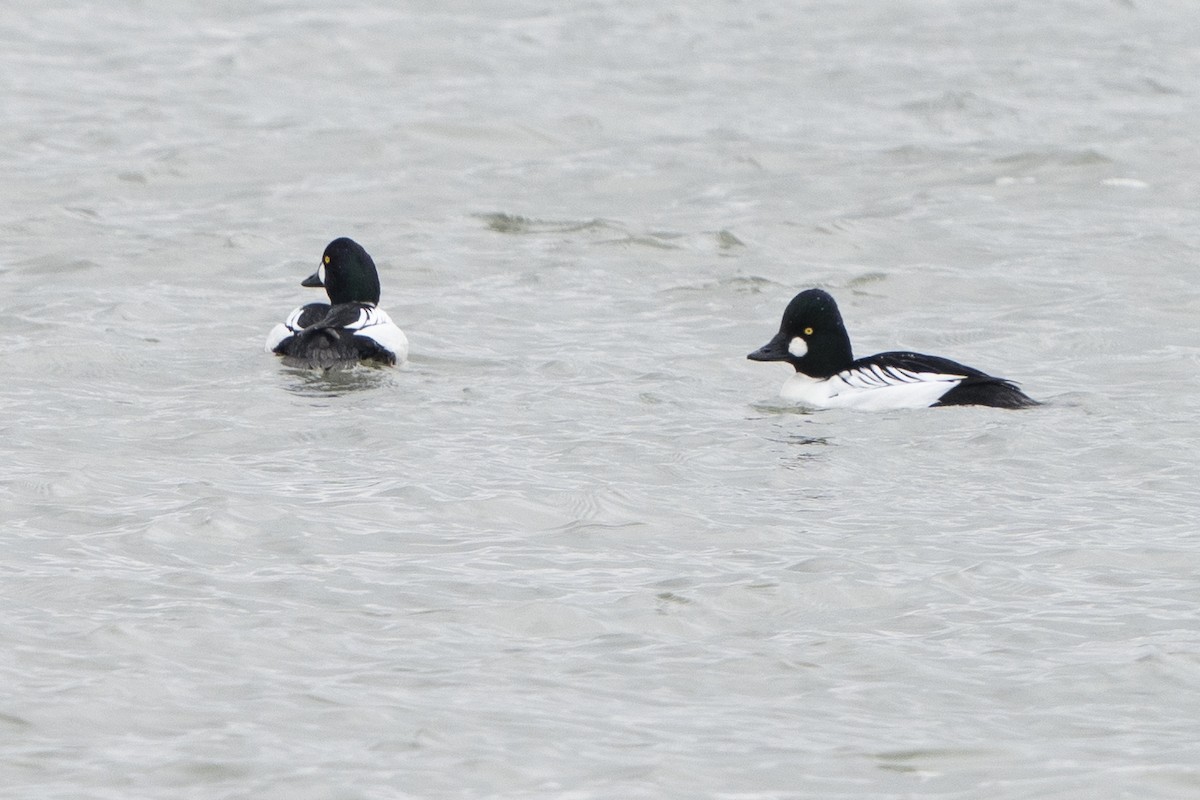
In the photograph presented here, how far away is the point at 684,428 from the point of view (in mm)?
9844

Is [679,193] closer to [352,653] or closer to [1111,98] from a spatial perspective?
[1111,98]

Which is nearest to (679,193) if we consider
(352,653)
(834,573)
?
(834,573)

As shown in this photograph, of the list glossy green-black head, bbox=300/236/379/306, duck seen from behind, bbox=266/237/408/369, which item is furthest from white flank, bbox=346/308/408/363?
glossy green-black head, bbox=300/236/379/306

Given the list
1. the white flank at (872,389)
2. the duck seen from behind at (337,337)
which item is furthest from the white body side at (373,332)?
the white flank at (872,389)

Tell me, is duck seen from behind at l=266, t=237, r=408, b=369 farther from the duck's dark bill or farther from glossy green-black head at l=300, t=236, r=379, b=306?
the duck's dark bill

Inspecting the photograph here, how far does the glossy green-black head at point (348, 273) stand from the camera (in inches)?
487

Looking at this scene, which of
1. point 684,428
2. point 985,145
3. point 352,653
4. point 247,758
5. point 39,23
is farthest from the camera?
point 39,23

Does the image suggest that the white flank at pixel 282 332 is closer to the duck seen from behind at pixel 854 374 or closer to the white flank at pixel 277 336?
the white flank at pixel 277 336

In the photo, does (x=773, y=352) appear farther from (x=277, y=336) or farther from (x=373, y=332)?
(x=277, y=336)

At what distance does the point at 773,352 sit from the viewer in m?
10.9

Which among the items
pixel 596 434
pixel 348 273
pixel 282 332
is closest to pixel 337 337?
pixel 282 332

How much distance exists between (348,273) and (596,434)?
10.8ft

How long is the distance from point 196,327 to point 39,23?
11.3 metres

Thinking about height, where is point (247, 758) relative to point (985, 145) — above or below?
below
